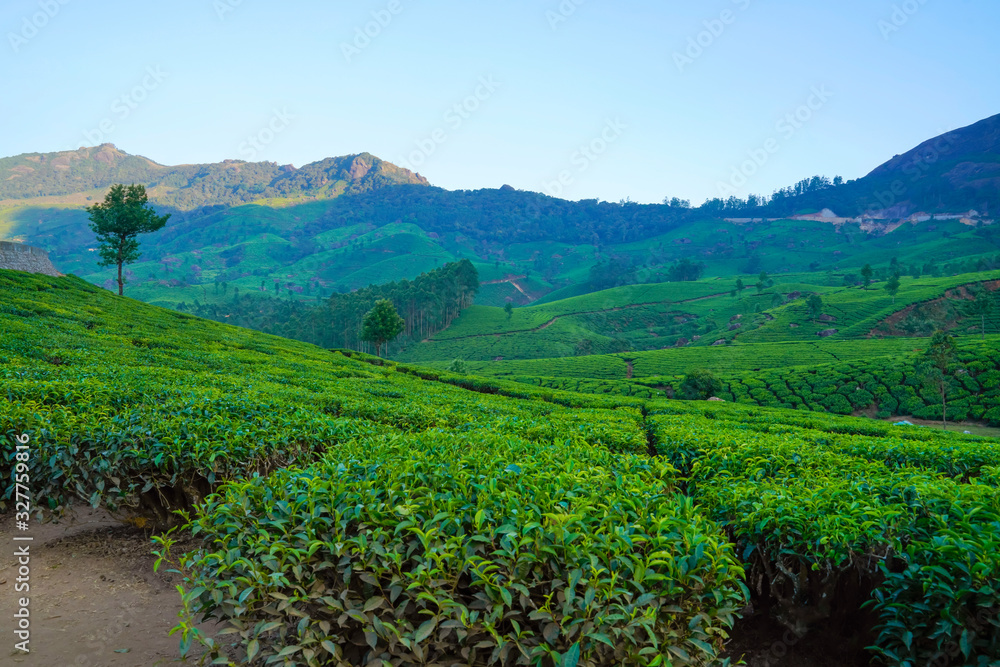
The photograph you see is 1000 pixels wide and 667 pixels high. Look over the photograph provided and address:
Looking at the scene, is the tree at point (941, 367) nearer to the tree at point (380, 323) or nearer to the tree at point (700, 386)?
the tree at point (700, 386)

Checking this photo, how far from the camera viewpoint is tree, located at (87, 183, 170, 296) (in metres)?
46.2

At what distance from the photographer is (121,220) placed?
153 feet

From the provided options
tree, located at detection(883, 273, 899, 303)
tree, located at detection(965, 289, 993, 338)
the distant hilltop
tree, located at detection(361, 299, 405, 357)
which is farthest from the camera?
tree, located at detection(883, 273, 899, 303)

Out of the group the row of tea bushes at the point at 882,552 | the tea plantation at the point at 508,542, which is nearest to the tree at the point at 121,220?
the tea plantation at the point at 508,542

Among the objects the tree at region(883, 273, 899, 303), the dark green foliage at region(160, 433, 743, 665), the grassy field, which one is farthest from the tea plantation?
the tree at region(883, 273, 899, 303)

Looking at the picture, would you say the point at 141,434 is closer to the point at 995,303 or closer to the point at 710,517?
the point at 710,517

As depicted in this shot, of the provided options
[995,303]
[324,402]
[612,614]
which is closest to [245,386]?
[324,402]

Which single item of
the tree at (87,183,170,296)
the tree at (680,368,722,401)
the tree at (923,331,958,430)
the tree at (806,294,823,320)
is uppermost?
the tree at (87,183,170,296)

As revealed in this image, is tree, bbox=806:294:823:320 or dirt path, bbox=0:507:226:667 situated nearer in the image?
dirt path, bbox=0:507:226:667

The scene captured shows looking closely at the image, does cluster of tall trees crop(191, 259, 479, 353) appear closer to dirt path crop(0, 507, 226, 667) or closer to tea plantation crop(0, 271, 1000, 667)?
dirt path crop(0, 507, 226, 667)

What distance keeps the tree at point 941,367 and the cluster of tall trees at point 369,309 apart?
73378 millimetres

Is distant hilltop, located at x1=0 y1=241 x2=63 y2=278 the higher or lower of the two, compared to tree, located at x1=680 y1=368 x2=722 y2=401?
higher

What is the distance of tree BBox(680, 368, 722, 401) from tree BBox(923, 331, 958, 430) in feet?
53.8

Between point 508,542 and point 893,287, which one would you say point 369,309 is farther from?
point 508,542
